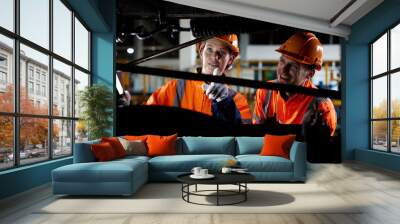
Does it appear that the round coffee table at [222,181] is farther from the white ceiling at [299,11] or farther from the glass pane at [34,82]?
the white ceiling at [299,11]

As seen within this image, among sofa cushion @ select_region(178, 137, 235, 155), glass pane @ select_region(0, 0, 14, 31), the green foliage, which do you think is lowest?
sofa cushion @ select_region(178, 137, 235, 155)

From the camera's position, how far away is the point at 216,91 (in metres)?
9.63

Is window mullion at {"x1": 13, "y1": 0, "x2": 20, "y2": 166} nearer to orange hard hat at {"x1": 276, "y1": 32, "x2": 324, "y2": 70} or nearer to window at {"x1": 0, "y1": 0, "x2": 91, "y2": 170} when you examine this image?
window at {"x1": 0, "y1": 0, "x2": 91, "y2": 170}

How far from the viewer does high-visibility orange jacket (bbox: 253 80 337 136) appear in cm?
970

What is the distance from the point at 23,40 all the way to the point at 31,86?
0.71 meters

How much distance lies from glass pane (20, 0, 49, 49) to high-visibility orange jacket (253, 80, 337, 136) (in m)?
5.25

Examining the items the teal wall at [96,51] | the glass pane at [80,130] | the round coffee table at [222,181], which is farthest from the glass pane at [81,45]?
the round coffee table at [222,181]

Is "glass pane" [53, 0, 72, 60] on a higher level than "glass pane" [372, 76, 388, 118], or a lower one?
higher

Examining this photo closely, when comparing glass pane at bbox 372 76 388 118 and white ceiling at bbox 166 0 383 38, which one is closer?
white ceiling at bbox 166 0 383 38

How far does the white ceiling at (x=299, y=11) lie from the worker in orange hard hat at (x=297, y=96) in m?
0.72

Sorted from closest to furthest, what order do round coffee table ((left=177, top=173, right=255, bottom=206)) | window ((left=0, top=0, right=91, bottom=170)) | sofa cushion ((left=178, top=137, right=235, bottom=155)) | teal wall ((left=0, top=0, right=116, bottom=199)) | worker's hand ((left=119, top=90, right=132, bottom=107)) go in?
round coffee table ((left=177, top=173, right=255, bottom=206))
window ((left=0, top=0, right=91, bottom=170))
teal wall ((left=0, top=0, right=116, bottom=199))
sofa cushion ((left=178, top=137, right=235, bottom=155))
worker's hand ((left=119, top=90, right=132, bottom=107))

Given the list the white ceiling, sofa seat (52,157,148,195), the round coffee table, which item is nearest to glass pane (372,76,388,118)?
the white ceiling

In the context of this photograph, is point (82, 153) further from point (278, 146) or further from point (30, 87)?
point (278, 146)

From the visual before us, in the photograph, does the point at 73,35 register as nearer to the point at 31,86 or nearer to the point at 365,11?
the point at 31,86
